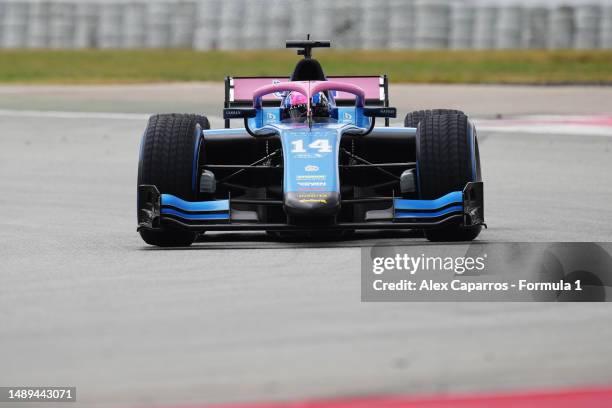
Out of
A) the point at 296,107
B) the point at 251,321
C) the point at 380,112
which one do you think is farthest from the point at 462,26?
the point at 251,321

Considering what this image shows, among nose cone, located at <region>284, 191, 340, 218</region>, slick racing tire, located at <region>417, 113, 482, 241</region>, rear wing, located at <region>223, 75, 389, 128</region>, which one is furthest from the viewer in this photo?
rear wing, located at <region>223, 75, 389, 128</region>

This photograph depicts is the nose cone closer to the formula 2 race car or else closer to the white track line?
the formula 2 race car

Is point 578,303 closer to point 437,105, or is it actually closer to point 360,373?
point 360,373

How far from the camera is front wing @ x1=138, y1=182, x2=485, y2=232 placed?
9852mm

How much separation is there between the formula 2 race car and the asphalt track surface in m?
0.21

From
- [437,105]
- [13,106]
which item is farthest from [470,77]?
[13,106]

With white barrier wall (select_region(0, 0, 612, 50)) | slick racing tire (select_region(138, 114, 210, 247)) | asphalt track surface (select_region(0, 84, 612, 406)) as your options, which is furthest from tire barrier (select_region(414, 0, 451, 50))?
slick racing tire (select_region(138, 114, 210, 247))

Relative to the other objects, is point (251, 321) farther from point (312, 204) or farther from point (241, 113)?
point (241, 113)

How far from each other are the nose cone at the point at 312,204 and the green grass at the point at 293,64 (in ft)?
72.4

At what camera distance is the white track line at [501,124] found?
20859mm

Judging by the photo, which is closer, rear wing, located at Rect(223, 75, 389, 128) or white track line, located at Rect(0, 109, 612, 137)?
rear wing, located at Rect(223, 75, 389, 128)

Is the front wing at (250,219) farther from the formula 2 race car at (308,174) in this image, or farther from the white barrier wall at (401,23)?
the white barrier wall at (401,23)

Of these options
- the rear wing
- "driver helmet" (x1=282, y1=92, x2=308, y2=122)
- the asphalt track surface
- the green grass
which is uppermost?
the green grass

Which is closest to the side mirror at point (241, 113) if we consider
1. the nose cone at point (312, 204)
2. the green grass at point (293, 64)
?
the nose cone at point (312, 204)
